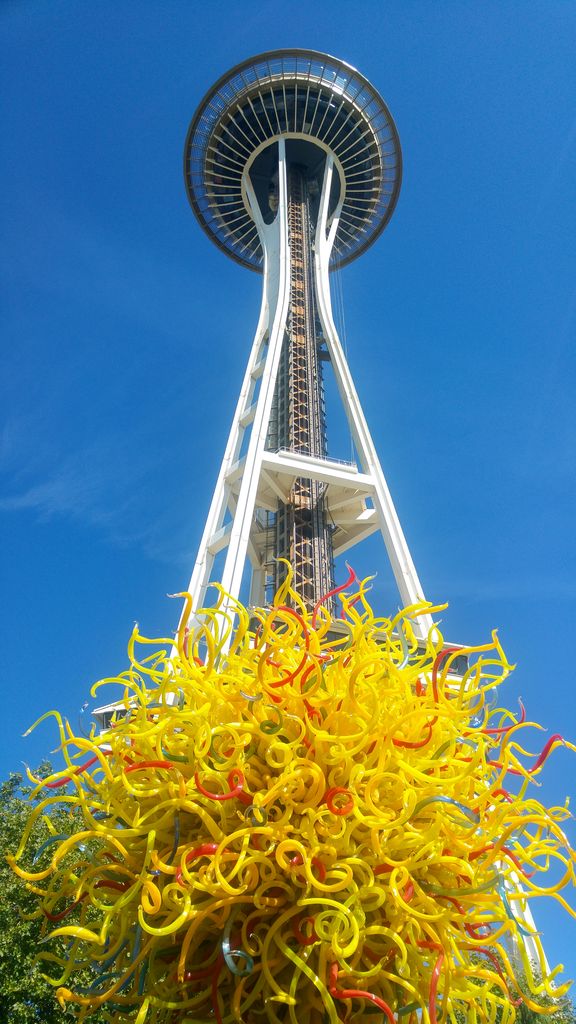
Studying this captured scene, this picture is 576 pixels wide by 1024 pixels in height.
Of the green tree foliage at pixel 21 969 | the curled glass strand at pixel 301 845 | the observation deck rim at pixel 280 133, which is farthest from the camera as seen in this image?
the observation deck rim at pixel 280 133

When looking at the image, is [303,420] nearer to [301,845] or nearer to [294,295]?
[294,295]

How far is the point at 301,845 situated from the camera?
11.5ft

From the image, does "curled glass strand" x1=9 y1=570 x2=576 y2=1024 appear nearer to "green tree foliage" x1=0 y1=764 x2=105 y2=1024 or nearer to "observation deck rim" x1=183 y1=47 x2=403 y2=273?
"green tree foliage" x1=0 y1=764 x2=105 y2=1024

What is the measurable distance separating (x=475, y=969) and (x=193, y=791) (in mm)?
1847

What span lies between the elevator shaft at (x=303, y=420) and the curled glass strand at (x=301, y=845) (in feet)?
34.3

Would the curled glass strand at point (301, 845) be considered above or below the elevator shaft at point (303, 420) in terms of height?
below

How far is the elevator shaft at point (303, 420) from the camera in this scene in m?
16.6

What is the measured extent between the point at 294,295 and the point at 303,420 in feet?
16.0

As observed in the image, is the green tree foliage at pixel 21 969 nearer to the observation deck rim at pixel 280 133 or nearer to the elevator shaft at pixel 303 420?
the elevator shaft at pixel 303 420

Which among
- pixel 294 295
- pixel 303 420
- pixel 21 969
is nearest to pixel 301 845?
pixel 21 969

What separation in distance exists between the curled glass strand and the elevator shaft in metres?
10.5

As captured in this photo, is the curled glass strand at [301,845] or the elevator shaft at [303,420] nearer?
the curled glass strand at [301,845]

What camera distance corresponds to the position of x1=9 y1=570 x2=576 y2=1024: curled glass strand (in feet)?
11.6

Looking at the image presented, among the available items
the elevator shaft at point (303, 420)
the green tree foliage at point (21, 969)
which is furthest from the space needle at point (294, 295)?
the green tree foliage at point (21, 969)
